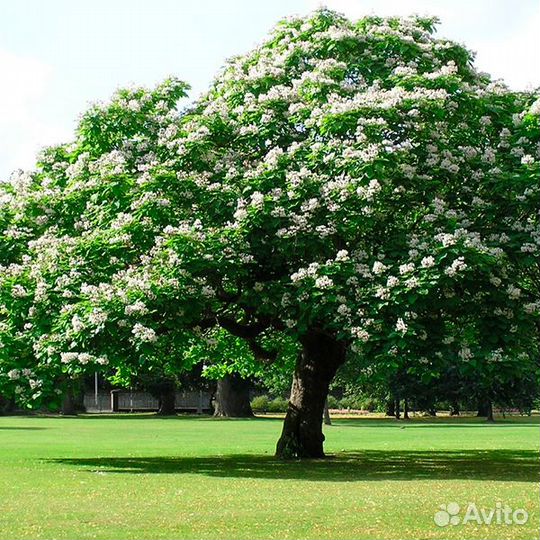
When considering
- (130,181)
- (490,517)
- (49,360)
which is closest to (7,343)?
(49,360)

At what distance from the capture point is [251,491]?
19938 mm

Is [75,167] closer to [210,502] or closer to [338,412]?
[210,502]

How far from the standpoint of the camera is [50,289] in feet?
83.6

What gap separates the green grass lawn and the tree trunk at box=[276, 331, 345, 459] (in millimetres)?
827

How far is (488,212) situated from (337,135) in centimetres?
411

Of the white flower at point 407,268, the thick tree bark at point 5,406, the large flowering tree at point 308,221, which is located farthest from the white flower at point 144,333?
the thick tree bark at point 5,406

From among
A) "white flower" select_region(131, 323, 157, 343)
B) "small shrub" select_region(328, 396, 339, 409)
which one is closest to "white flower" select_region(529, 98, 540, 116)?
"white flower" select_region(131, 323, 157, 343)

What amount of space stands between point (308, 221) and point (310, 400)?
7.16 m

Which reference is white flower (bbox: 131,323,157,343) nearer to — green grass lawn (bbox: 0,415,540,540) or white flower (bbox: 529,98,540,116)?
green grass lawn (bbox: 0,415,540,540)

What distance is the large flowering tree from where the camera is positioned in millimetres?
23312

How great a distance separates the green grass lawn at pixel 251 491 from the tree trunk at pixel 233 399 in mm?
40855

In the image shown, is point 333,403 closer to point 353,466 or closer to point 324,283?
point 353,466

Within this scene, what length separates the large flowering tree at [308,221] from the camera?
23.3m

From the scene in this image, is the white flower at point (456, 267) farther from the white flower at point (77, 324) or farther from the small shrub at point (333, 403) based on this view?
the small shrub at point (333, 403)
